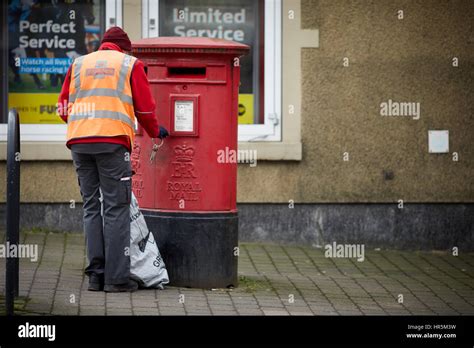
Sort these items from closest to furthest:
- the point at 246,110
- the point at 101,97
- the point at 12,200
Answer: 1. the point at 12,200
2. the point at 101,97
3. the point at 246,110

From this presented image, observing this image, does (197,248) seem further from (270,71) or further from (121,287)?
(270,71)

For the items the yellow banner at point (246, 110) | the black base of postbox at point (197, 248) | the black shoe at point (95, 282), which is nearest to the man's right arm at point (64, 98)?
the black base of postbox at point (197, 248)

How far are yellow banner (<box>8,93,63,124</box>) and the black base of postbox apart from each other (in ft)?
10.1

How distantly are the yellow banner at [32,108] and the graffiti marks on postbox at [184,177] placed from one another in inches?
122

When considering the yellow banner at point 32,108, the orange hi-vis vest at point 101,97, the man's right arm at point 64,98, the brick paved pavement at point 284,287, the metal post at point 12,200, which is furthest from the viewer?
the yellow banner at point 32,108

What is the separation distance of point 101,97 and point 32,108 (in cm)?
336

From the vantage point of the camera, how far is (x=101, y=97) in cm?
773

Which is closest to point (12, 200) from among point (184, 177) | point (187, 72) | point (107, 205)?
point (107, 205)

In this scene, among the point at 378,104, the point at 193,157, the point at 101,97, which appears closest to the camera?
the point at 101,97

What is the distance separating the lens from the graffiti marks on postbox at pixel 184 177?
8.11 metres

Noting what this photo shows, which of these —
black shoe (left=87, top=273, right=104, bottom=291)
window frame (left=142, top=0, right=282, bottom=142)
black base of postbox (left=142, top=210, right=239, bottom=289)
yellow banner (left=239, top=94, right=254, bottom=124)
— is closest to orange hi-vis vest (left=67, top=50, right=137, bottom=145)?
black base of postbox (left=142, top=210, right=239, bottom=289)

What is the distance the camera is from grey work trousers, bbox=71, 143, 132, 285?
7.78 metres

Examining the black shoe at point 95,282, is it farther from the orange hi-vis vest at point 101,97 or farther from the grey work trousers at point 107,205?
the orange hi-vis vest at point 101,97
